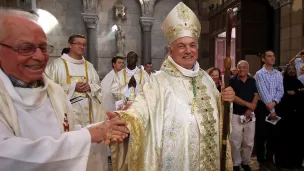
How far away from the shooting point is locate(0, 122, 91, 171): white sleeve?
1.48m

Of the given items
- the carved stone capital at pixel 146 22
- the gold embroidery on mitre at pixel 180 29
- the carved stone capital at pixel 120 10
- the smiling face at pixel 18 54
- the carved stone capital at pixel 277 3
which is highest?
the carved stone capital at pixel 120 10

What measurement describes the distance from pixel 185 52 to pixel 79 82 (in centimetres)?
248

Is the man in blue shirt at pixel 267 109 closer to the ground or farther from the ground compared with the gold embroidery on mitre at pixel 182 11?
closer to the ground

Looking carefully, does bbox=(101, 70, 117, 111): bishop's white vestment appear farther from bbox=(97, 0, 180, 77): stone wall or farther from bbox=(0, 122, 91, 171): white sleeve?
bbox=(97, 0, 180, 77): stone wall

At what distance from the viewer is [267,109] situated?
18.0ft

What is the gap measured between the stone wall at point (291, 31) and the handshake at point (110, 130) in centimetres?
797

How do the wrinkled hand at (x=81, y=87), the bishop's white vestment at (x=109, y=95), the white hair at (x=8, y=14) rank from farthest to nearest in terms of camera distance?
the bishop's white vestment at (x=109, y=95), the wrinkled hand at (x=81, y=87), the white hair at (x=8, y=14)

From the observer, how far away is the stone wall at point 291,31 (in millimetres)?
A: 8562

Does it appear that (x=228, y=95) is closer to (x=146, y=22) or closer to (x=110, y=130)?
(x=110, y=130)

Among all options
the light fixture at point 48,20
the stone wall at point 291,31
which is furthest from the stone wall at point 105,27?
the stone wall at point 291,31

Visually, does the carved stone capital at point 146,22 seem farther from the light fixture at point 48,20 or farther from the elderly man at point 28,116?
the elderly man at point 28,116

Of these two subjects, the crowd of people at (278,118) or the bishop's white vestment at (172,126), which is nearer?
the bishop's white vestment at (172,126)

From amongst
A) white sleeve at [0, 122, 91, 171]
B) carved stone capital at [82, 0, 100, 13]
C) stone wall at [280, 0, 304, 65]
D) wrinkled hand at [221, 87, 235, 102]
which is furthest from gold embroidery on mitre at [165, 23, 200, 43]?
carved stone capital at [82, 0, 100, 13]

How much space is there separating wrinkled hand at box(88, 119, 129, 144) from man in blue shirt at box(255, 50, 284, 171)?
4009mm
